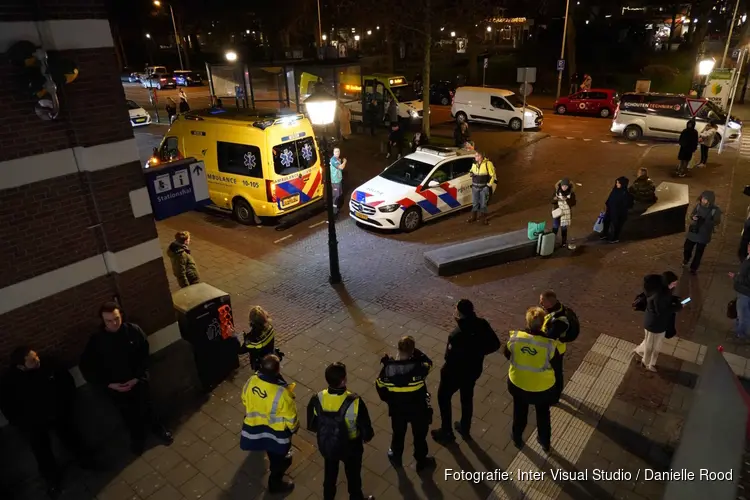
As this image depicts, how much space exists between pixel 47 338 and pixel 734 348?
8.79 m

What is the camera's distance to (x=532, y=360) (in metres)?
4.91

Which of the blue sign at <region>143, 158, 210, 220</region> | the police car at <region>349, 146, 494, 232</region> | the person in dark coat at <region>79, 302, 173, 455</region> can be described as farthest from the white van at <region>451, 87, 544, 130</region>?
the person in dark coat at <region>79, 302, 173, 455</region>

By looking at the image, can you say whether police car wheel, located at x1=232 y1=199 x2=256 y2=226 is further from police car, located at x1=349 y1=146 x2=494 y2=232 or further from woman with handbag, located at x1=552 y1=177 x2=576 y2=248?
woman with handbag, located at x1=552 y1=177 x2=576 y2=248

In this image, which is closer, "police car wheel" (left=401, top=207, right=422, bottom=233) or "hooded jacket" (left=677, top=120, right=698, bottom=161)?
"police car wheel" (left=401, top=207, right=422, bottom=233)

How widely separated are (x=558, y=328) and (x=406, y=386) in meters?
1.64

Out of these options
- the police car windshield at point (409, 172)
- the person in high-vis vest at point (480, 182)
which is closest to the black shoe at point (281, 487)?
the police car windshield at point (409, 172)

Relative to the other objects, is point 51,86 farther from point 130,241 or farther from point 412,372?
point 412,372

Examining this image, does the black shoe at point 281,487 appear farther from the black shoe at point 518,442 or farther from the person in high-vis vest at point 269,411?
the black shoe at point 518,442

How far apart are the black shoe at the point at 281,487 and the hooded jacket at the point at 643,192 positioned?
9347mm

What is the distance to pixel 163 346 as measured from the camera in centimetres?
641

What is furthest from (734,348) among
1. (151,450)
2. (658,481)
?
(151,450)

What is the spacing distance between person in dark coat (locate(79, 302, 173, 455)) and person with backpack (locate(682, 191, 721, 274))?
8.70m

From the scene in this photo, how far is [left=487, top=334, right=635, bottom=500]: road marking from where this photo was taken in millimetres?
5141

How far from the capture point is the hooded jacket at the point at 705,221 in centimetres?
855
